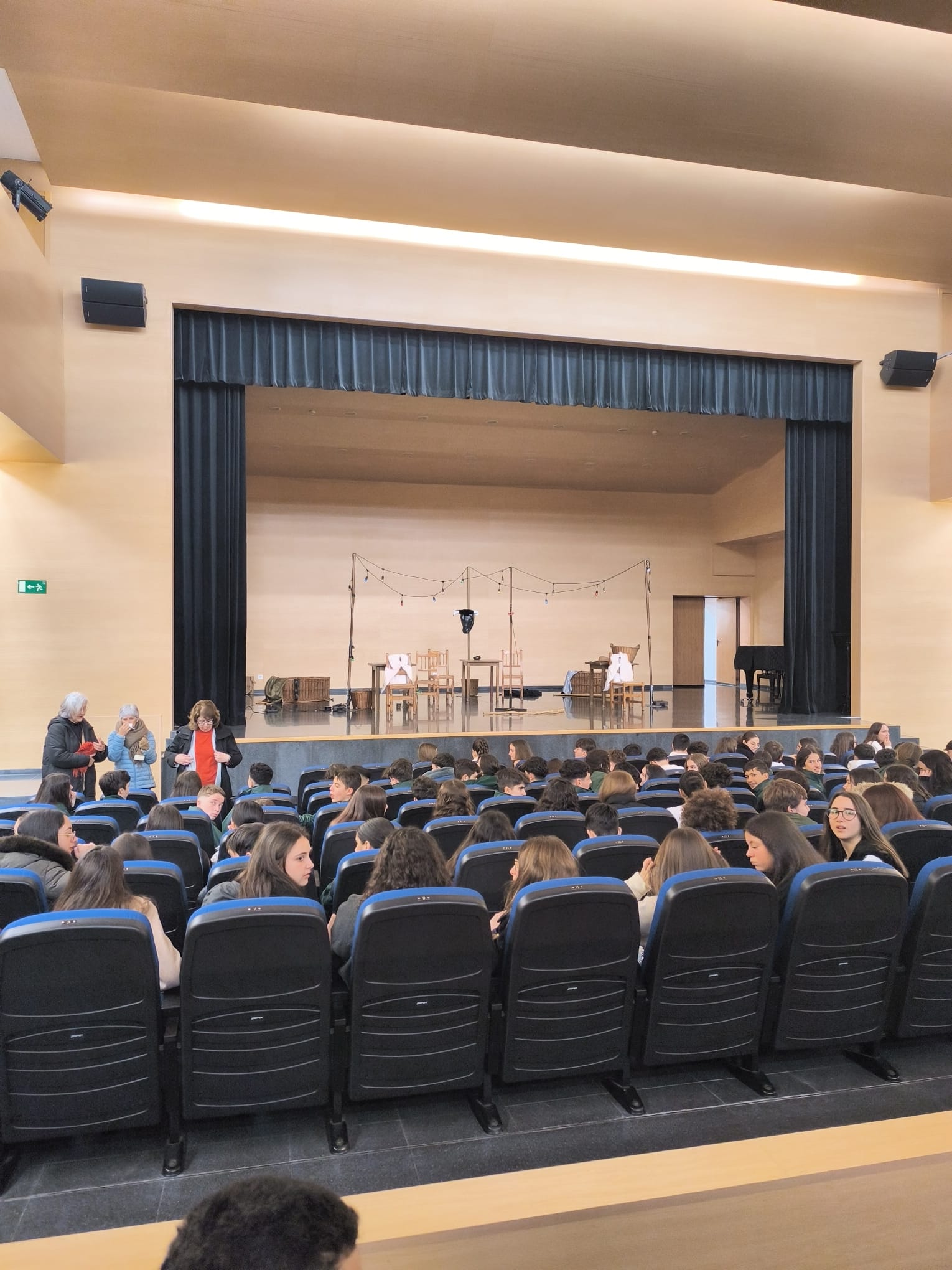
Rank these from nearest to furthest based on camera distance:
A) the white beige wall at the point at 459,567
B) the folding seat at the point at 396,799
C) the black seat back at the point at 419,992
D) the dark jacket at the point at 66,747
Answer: the black seat back at the point at 419,992 → the folding seat at the point at 396,799 → the dark jacket at the point at 66,747 → the white beige wall at the point at 459,567

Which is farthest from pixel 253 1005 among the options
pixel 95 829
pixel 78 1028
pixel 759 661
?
pixel 759 661

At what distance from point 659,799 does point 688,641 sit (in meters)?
14.3

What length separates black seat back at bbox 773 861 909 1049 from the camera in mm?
2863

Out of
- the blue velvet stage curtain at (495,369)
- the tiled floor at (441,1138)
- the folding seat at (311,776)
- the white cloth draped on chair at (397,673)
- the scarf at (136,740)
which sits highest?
the blue velvet stage curtain at (495,369)

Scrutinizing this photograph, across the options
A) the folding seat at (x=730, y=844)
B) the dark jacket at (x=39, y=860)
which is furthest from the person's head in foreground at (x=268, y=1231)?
the folding seat at (x=730, y=844)

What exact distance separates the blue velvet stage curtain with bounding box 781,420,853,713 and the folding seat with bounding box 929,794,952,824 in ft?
26.3

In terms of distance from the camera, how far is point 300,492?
16750 millimetres

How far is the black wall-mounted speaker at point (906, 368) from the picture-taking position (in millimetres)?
11711

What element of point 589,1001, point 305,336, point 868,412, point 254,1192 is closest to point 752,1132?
point 589,1001

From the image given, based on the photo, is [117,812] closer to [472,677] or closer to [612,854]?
[612,854]

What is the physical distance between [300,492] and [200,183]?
7.82 m

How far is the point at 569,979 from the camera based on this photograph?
2.75 metres

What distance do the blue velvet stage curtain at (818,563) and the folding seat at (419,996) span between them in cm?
1076

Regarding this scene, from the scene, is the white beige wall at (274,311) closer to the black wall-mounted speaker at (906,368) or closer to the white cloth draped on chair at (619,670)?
the black wall-mounted speaker at (906,368)
